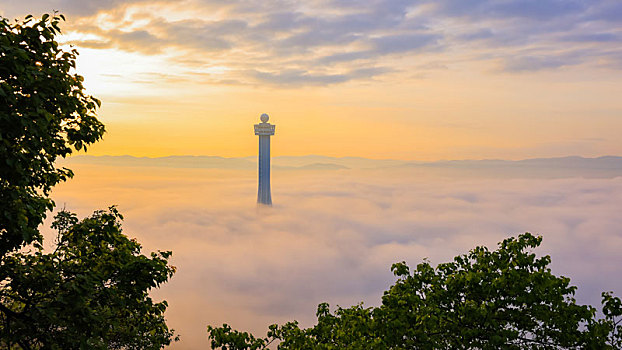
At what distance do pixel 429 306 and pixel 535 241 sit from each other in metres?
A: 4.76

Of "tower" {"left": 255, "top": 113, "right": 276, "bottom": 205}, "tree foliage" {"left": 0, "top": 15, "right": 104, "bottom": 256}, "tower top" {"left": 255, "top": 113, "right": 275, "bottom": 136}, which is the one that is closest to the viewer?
"tree foliage" {"left": 0, "top": 15, "right": 104, "bottom": 256}

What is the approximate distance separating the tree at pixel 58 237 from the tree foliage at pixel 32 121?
30mm

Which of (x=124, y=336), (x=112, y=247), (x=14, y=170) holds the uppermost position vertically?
(x=14, y=170)

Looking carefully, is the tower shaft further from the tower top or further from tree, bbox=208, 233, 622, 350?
tree, bbox=208, 233, 622, 350

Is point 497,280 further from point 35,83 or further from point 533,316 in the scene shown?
point 35,83

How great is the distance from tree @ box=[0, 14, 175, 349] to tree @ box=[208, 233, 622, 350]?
4.12 meters

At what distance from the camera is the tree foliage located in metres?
14.5

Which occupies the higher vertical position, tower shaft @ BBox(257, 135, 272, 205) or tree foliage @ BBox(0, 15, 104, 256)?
tower shaft @ BBox(257, 135, 272, 205)

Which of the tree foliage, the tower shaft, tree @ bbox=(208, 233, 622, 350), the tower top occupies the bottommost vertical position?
tree @ bbox=(208, 233, 622, 350)

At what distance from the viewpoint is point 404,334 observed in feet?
58.7

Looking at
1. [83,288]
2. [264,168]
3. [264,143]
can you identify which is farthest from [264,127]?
[83,288]

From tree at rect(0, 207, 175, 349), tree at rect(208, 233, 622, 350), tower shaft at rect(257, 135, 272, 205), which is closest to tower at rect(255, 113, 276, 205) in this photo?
tower shaft at rect(257, 135, 272, 205)

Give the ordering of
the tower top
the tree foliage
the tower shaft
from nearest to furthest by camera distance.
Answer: the tree foliage
the tower top
the tower shaft

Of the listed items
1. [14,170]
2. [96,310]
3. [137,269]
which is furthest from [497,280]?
[14,170]
